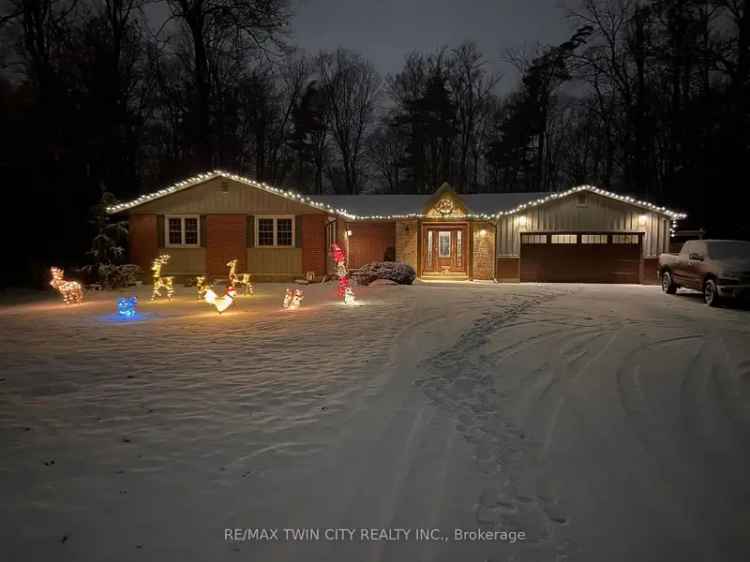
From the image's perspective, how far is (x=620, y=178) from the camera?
3797 centimetres

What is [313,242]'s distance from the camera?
19.4 metres

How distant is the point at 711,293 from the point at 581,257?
8.44m

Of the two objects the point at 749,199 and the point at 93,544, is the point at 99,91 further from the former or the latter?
the point at 749,199

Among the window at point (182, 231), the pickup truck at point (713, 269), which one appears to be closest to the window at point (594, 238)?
the pickup truck at point (713, 269)

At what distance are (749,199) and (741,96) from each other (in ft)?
16.3

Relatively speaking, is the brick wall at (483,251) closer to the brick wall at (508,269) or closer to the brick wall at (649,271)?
the brick wall at (508,269)

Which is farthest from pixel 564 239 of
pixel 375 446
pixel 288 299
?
pixel 375 446

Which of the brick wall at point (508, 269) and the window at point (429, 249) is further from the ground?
the window at point (429, 249)

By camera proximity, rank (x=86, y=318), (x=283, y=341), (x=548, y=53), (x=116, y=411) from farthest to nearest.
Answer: (x=548, y=53)
(x=86, y=318)
(x=283, y=341)
(x=116, y=411)

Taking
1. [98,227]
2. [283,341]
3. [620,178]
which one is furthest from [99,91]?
[620,178]

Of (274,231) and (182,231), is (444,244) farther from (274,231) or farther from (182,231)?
(182,231)

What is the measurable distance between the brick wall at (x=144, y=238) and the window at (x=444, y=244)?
12.9 metres

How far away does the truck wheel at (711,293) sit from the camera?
509 inches

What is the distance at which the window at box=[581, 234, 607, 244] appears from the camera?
21297 millimetres
